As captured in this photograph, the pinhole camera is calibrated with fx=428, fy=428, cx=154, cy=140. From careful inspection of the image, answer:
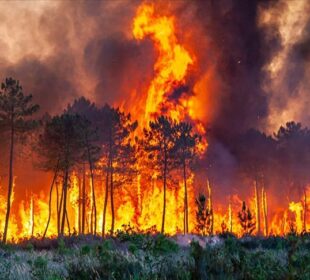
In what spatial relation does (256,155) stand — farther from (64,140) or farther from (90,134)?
(64,140)

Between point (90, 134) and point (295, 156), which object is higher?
point (295, 156)

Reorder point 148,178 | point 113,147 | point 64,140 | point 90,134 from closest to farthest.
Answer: point 64,140 < point 90,134 < point 113,147 < point 148,178

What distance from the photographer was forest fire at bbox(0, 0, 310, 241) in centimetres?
4553

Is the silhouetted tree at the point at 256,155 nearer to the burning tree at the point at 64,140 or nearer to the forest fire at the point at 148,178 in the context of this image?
the forest fire at the point at 148,178

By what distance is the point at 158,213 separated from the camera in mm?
65375

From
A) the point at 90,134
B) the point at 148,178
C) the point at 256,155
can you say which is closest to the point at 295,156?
the point at 256,155

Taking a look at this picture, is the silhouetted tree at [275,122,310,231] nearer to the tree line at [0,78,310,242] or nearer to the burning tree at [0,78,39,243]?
the tree line at [0,78,310,242]

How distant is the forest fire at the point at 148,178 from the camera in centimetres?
4553

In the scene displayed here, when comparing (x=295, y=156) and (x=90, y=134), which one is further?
(x=295, y=156)

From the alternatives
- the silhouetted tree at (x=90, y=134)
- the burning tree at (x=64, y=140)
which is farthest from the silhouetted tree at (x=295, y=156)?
the burning tree at (x=64, y=140)

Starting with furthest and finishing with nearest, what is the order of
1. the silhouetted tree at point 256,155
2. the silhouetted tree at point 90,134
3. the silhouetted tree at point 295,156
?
the silhouetted tree at point 295,156 → the silhouetted tree at point 256,155 → the silhouetted tree at point 90,134

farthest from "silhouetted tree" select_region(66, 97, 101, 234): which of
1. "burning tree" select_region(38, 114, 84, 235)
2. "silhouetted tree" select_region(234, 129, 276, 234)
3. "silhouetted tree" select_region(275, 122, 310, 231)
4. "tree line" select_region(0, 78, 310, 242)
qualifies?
"silhouetted tree" select_region(275, 122, 310, 231)

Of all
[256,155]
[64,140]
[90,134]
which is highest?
[256,155]

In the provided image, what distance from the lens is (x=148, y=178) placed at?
66125 mm
